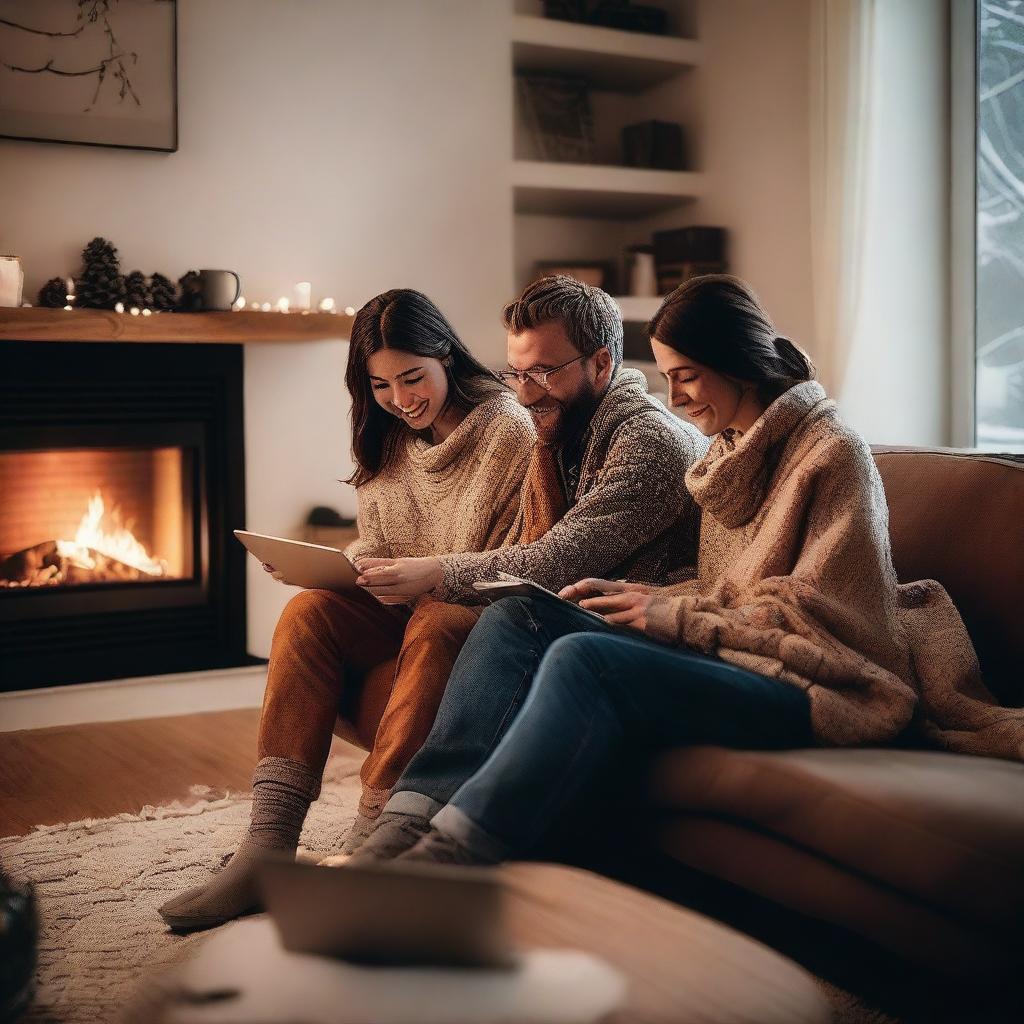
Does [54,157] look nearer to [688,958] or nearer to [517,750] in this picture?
[517,750]

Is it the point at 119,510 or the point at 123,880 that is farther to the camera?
the point at 119,510

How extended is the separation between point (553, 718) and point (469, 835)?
18 cm

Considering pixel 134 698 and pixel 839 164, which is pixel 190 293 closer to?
pixel 134 698

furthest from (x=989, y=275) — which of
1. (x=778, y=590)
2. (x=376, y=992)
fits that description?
(x=376, y=992)

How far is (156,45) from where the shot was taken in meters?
3.30

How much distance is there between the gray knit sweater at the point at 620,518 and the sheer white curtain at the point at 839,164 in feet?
5.10

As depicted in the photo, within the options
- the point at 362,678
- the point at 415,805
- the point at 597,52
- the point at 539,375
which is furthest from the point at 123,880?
the point at 597,52

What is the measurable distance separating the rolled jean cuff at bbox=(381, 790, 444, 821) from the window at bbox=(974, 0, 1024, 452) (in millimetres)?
2205

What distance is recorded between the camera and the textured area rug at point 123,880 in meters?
1.60

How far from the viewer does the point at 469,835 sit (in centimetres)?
135

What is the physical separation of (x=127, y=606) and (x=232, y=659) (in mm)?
339

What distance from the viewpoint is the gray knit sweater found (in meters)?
1.93

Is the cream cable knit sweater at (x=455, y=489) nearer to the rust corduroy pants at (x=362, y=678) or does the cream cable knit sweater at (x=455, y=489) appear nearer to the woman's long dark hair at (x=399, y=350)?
the woman's long dark hair at (x=399, y=350)

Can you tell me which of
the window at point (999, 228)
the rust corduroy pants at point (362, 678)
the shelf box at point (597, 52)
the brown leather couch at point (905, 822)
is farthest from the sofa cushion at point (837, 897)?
the shelf box at point (597, 52)
